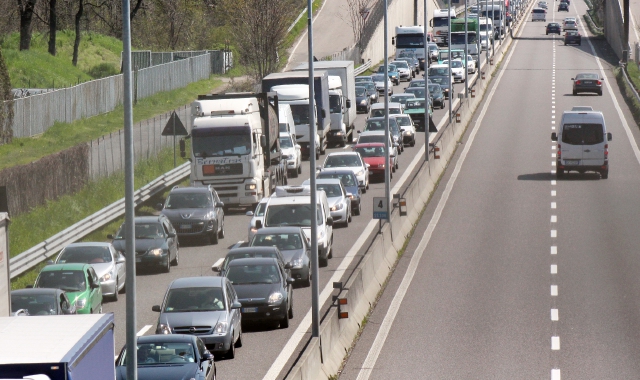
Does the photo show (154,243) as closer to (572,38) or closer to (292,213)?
(292,213)

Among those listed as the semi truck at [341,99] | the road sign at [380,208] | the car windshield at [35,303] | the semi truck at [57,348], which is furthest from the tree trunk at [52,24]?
the semi truck at [57,348]

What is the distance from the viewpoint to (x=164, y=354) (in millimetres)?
17766

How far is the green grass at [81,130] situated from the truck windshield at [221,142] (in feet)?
35.9

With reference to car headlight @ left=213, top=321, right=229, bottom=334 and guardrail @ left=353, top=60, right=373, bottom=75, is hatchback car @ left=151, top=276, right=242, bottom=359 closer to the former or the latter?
car headlight @ left=213, top=321, right=229, bottom=334

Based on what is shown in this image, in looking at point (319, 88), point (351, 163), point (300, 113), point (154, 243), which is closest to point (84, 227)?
point (154, 243)

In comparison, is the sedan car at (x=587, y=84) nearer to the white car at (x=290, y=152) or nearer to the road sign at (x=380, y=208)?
the white car at (x=290, y=152)

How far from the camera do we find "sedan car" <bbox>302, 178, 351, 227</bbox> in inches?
1405

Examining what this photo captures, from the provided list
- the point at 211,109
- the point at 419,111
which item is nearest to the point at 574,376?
the point at 211,109

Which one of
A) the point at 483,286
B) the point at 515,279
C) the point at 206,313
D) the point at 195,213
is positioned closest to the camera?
the point at 206,313

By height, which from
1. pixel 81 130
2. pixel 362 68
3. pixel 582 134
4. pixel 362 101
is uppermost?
pixel 362 68

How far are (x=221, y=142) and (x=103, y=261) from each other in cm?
1188

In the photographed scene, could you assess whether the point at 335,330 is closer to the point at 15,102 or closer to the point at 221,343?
the point at 221,343

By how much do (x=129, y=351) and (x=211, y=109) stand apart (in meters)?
26.0

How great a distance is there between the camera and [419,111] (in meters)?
62.1
